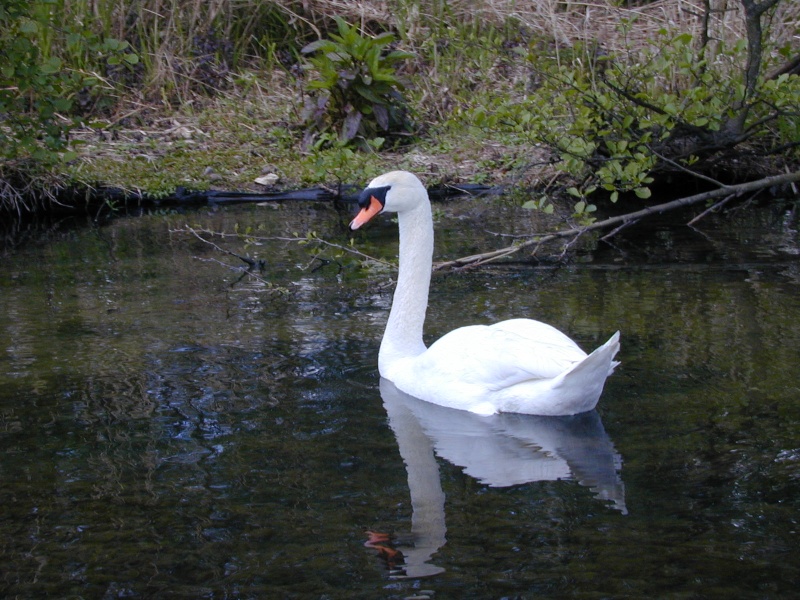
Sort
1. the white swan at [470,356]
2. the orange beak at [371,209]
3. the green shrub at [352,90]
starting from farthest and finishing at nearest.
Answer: the green shrub at [352,90]
the orange beak at [371,209]
the white swan at [470,356]

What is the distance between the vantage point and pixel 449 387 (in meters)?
4.96

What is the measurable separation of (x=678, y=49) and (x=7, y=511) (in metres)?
5.49

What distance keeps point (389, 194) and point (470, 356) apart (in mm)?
1030

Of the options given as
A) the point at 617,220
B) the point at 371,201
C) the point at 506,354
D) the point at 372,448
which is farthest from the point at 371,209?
the point at 617,220

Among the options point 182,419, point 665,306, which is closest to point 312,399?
point 182,419

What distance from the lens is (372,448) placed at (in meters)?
4.30

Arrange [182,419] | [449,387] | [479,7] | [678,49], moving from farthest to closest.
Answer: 1. [479,7]
2. [678,49]
3. [449,387]
4. [182,419]

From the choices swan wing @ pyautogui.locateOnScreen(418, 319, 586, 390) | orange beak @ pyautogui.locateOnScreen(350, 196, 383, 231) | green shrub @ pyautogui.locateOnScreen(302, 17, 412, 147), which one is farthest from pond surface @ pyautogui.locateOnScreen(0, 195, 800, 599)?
green shrub @ pyautogui.locateOnScreen(302, 17, 412, 147)

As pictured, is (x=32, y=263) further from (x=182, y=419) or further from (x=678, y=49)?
(x=678, y=49)

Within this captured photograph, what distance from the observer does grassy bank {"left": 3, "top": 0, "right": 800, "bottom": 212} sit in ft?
33.8

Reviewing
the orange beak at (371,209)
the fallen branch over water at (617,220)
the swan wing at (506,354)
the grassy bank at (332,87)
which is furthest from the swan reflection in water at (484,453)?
the grassy bank at (332,87)

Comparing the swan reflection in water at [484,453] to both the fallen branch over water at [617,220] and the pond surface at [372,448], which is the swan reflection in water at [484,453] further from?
the fallen branch over water at [617,220]

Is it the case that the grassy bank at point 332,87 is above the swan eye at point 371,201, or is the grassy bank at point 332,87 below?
below

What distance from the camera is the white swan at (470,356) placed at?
4566 mm
